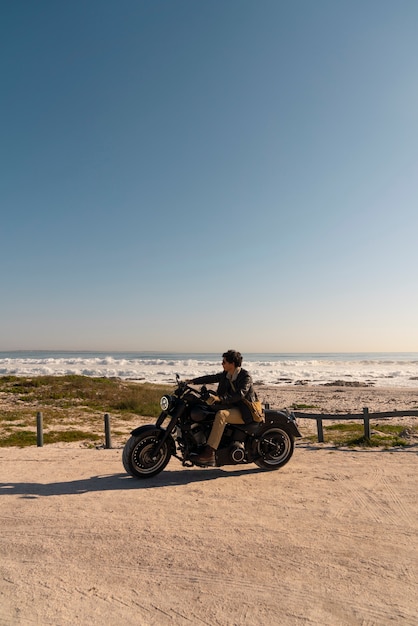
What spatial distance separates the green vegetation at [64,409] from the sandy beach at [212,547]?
230 inches

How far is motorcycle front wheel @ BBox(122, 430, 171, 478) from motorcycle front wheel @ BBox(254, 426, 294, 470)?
1.77m

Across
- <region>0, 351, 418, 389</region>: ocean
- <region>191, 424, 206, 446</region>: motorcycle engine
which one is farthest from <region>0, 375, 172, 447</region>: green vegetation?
<region>0, 351, 418, 389</region>: ocean

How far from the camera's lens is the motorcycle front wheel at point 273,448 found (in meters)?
8.00

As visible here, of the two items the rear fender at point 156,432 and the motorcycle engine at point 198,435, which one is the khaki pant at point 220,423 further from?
the rear fender at point 156,432

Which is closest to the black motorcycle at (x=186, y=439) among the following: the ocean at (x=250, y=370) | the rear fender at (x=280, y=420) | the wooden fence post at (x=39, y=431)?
the rear fender at (x=280, y=420)

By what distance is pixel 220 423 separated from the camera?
7.38 m

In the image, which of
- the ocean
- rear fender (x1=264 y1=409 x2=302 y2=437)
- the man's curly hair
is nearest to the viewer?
the man's curly hair

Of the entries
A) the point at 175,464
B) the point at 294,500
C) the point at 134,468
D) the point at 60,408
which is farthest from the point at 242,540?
the point at 60,408

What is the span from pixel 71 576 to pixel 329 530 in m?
3.14

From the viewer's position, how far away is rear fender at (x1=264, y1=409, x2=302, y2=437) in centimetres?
825

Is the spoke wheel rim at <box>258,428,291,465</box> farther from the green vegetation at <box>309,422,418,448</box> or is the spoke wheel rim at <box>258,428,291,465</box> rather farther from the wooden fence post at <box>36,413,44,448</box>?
the wooden fence post at <box>36,413,44,448</box>

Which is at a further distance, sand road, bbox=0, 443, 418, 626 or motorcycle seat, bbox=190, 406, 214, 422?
motorcycle seat, bbox=190, 406, 214, 422

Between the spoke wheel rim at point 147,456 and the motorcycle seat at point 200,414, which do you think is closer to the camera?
the motorcycle seat at point 200,414

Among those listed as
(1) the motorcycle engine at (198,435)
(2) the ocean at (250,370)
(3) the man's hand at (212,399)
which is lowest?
(2) the ocean at (250,370)
